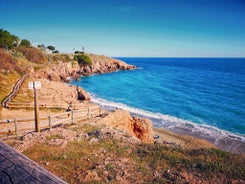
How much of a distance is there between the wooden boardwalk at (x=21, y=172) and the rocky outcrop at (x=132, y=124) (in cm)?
1398

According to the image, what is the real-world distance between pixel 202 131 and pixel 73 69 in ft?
185

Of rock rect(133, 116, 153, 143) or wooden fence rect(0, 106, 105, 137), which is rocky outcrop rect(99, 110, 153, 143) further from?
wooden fence rect(0, 106, 105, 137)

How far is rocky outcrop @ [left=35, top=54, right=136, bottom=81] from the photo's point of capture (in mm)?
49978

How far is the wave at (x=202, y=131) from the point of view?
19.1 m

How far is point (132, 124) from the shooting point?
56.0ft

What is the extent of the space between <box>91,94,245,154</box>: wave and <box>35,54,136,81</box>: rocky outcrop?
30.4 m

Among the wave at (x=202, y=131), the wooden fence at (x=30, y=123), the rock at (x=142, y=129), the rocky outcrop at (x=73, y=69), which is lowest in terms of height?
the wave at (x=202, y=131)

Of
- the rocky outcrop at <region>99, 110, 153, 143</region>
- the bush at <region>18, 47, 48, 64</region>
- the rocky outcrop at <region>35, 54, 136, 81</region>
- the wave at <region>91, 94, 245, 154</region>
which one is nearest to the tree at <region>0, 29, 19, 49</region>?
the bush at <region>18, 47, 48, 64</region>

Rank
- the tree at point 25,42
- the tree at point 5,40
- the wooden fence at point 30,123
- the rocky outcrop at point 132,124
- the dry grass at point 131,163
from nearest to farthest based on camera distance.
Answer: the dry grass at point 131,163 < the wooden fence at point 30,123 < the rocky outcrop at point 132,124 < the tree at point 5,40 < the tree at point 25,42

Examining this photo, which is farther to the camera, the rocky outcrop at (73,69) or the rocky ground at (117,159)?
the rocky outcrop at (73,69)

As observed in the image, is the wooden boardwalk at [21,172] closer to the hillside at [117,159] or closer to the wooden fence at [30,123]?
the hillside at [117,159]

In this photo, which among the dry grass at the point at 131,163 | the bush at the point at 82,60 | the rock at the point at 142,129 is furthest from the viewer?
the bush at the point at 82,60

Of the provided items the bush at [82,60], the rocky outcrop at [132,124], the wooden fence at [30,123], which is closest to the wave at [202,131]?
the rocky outcrop at [132,124]

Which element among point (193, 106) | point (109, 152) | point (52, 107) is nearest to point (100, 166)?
point (109, 152)
